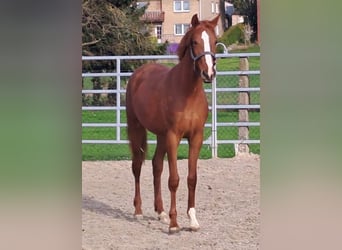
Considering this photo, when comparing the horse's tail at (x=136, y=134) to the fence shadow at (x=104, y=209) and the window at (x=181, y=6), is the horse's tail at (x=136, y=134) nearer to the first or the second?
the fence shadow at (x=104, y=209)

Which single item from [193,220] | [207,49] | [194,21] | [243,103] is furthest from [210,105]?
[193,220]

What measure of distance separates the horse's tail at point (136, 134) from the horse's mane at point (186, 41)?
0.29 meters

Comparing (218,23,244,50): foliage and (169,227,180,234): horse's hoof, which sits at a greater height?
(218,23,244,50): foliage

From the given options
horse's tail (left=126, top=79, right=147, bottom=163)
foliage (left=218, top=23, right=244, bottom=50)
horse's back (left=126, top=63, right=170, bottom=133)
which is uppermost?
foliage (left=218, top=23, right=244, bottom=50)

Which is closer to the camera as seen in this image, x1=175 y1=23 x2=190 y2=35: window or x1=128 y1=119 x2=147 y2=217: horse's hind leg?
x1=175 y1=23 x2=190 y2=35: window

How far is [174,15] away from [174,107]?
0.38m

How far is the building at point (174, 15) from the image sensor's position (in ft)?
7.71

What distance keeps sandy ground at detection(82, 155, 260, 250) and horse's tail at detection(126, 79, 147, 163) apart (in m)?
0.05

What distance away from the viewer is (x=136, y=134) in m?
2.49

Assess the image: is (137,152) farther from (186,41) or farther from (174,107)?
(186,41)

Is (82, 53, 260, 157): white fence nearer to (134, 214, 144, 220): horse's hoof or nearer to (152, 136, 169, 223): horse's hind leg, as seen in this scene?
(152, 136, 169, 223): horse's hind leg

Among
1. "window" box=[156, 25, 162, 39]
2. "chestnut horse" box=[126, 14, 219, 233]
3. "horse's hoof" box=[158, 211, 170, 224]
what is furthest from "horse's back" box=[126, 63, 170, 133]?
"horse's hoof" box=[158, 211, 170, 224]

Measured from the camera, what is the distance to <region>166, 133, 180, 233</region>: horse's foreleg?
237 cm
